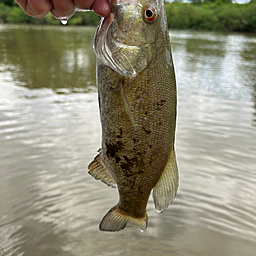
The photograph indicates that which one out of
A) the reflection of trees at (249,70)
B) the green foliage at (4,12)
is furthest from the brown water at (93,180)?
the green foliage at (4,12)

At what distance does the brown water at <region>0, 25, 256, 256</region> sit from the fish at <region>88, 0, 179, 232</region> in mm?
1522

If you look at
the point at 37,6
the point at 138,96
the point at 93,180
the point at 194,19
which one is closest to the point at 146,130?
the point at 138,96

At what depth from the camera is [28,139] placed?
554cm

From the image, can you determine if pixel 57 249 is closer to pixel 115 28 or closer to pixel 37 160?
pixel 37 160

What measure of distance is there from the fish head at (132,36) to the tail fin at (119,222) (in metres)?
1.09

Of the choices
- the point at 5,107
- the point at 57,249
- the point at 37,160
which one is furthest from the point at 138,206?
the point at 5,107

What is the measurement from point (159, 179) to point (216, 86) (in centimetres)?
826

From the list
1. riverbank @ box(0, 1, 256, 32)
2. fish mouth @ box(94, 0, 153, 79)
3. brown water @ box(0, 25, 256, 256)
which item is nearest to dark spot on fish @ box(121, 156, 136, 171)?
fish mouth @ box(94, 0, 153, 79)

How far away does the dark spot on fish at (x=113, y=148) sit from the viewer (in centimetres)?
209

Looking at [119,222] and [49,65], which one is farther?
[49,65]

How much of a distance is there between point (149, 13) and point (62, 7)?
669 millimetres

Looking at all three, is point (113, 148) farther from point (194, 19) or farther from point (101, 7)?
point (194, 19)

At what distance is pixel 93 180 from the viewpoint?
4.46 meters

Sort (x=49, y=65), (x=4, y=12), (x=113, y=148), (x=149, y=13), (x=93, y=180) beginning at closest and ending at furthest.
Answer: (x=149, y=13), (x=113, y=148), (x=93, y=180), (x=49, y=65), (x=4, y=12)
